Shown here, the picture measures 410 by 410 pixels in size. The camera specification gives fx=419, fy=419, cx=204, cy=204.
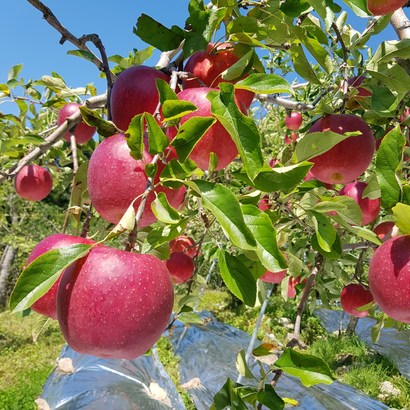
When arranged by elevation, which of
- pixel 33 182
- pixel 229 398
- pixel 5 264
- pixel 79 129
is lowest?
pixel 5 264

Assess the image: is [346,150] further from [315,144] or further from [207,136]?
[207,136]

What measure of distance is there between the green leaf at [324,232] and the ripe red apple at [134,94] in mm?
378

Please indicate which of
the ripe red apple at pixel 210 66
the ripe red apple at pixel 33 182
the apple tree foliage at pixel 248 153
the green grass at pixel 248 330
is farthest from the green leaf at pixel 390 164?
the green grass at pixel 248 330

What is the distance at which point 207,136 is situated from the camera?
61 centimetres

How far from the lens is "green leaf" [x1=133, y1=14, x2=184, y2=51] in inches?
26.8

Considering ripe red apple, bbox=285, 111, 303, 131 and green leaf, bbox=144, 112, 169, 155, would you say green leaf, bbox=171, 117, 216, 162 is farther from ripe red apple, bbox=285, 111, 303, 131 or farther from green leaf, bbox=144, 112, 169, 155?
ripe red apple, bbox=285, 111, 303, 131

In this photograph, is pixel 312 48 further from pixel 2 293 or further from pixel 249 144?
pixel 2 293

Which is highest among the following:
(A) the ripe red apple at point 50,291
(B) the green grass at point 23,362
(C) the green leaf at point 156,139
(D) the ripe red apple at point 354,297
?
(C) the green leaf at point 156,139

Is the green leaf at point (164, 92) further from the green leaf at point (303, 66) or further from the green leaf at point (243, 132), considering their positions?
the green leaf at point (303, 66)

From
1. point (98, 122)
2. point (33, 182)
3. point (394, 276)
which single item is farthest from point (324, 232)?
point (33, 182)

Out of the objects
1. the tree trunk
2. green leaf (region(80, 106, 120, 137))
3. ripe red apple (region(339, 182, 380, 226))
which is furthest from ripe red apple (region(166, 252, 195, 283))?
the tree trunk

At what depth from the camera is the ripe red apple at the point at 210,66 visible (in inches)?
26.9

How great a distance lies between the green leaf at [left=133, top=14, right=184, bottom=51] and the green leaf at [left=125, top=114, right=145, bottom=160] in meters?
0.24

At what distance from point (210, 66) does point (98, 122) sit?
0.68 ft
